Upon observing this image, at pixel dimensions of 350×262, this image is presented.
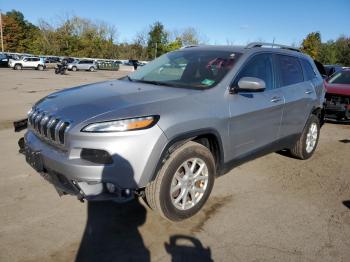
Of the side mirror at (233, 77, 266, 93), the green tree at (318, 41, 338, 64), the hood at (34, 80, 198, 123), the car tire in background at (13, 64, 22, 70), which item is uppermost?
the green tree at (318, 41, 338, 64)

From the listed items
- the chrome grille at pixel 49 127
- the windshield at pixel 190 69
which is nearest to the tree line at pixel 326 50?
the windshield at pixel 190 69

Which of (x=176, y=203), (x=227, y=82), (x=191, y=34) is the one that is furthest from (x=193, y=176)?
(x=191, y=34)

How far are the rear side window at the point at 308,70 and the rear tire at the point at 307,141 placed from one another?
0.66 metres

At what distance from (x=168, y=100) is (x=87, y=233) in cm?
149

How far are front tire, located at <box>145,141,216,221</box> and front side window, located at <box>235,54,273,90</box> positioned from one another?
3.66 ft

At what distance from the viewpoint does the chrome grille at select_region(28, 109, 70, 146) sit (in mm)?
3166

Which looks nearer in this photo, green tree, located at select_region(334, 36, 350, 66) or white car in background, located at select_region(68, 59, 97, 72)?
white car in background, located at select_region(68, 59, 97, 72)

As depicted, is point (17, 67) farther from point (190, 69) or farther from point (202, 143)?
point (202, 143)

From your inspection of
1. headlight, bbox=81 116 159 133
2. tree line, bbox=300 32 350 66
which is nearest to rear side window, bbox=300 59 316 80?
headlight, bbox=81 116 159 133

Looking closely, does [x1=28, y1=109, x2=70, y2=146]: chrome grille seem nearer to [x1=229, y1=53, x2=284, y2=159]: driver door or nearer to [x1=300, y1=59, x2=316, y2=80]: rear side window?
[x1=229, y1=53, x2=284, y2=159]: driver door

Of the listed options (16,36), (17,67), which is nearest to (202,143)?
(17,67)

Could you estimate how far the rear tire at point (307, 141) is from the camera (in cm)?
570

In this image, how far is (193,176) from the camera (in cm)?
365

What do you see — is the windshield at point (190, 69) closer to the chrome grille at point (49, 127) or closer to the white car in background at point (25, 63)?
the chrome grille at point (49, 127)
